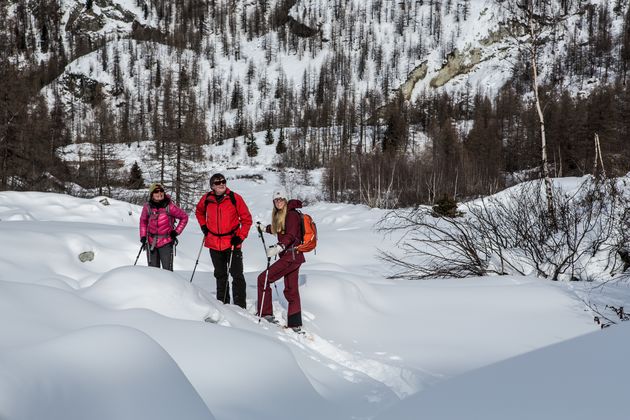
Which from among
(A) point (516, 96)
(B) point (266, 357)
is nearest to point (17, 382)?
(B) point (266, 357)

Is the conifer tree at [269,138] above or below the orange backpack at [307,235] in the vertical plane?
above

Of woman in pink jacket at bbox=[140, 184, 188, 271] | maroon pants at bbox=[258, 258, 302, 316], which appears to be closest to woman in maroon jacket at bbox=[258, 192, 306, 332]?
maroon pants at bbox=[258, 258, 302, 316]

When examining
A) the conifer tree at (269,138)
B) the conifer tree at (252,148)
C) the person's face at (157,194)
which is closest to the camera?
the person's face at (157,194)

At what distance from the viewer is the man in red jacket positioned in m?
5.21

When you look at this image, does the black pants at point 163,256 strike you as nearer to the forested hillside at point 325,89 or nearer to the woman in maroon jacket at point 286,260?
the woman in maroon jacket at point 286,260

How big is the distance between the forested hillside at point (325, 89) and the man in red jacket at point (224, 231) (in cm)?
2024

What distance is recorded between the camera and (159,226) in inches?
227

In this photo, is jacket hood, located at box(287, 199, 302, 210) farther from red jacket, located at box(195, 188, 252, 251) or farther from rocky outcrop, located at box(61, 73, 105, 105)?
rocky outcrop, located at box(61, 73, 105, 105)

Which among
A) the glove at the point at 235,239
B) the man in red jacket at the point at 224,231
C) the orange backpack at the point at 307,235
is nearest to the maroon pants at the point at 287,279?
the orange backpack at the point at 307,235

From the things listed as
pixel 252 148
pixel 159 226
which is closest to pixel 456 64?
pixel 252 148

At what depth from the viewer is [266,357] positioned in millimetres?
3357

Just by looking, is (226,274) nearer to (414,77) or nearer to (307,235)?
(307,235)

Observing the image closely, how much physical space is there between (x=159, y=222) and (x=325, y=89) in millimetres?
84321

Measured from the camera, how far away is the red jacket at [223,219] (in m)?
5.21
